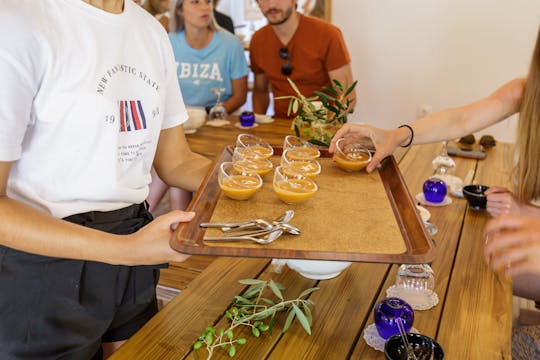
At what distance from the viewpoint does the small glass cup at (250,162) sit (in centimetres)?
144

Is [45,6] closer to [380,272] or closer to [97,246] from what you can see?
[97,246]

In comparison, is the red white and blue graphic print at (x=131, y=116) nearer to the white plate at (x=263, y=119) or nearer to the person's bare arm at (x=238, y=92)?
the white plate at (x=263, y=119)

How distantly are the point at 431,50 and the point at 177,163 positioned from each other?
134 inches

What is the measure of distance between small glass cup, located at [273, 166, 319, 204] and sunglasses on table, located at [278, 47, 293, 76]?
2469 mm

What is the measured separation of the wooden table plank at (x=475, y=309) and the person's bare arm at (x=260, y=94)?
2667 millimetres

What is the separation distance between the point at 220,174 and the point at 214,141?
1465 millimetres

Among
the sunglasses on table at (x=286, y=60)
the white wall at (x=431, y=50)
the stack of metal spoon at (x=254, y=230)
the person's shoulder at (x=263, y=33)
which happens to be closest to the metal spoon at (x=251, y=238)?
the stack of metal spoon at (x=254, y=230)

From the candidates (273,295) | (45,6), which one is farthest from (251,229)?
(45,6)

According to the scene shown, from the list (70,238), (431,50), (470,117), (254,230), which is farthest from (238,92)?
(70,238)

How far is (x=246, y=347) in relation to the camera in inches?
43.1

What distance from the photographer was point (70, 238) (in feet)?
3.36

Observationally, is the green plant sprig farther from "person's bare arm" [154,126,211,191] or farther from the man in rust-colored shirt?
the man in rust-colored shirt

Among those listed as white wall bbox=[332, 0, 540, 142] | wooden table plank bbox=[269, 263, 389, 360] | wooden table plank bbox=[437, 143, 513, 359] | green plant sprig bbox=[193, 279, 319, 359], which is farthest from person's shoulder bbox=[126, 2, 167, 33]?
white wall bbox=[332, 0, 540, 142]

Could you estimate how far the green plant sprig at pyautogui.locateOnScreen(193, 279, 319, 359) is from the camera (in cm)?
109
